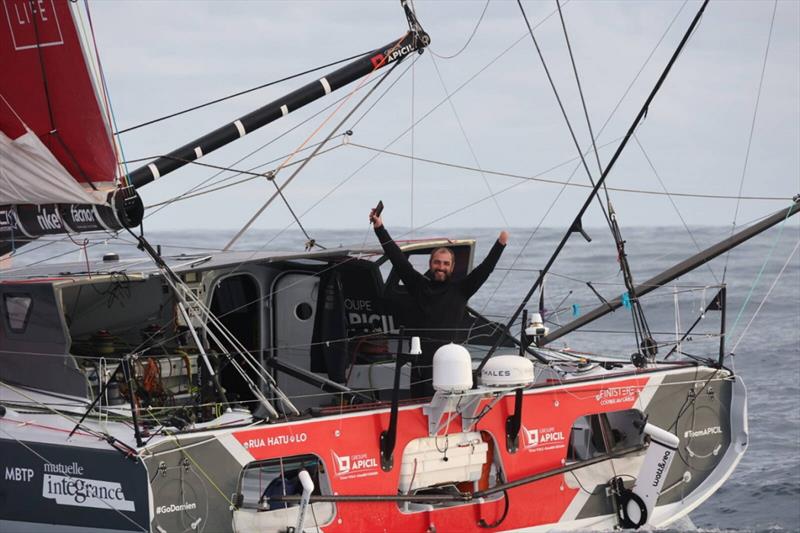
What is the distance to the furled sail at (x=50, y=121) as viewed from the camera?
29.6 feet

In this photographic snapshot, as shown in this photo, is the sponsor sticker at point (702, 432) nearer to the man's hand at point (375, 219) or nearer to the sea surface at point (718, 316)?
the sea surface at point (718, 316)

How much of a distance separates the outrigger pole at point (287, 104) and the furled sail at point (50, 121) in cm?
102

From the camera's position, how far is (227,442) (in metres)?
8.03

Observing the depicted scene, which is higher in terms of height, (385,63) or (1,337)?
(385,63)

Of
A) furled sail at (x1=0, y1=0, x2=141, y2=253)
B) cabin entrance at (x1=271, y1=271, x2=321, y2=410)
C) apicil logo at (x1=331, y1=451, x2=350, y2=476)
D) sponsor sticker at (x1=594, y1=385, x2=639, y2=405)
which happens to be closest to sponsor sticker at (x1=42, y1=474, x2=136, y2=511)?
apicil logo at (x1=331, y1=451, x2=350, y2=476)

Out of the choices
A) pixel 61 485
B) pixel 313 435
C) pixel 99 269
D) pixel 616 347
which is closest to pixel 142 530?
pixel 61 485

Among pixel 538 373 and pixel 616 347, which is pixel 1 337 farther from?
pixel 616 347

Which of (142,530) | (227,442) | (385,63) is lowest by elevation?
(142,530)

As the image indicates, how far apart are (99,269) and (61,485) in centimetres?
249

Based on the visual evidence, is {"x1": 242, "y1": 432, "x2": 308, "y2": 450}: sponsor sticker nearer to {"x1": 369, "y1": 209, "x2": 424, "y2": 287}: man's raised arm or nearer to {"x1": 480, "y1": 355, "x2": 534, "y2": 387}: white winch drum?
{"x1": 480, "y1": 355, "x2": 534, "y2": 387}: white winch drum

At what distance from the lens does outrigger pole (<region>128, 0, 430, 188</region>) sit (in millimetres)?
10266

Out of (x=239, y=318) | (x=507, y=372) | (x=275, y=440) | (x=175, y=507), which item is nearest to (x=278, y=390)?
(x=275, y=440)

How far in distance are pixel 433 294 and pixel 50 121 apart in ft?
10.4

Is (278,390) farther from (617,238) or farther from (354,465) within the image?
(617,238)
